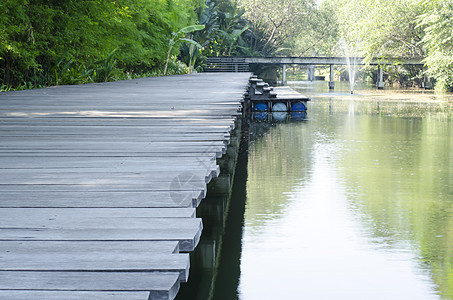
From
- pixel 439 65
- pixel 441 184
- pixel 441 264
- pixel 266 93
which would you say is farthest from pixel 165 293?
pixel 439 65

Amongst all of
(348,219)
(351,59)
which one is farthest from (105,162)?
(351,59)

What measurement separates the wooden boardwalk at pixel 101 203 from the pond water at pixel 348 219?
1.33m

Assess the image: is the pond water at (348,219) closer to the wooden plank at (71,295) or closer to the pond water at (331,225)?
the pond water at (331,225)

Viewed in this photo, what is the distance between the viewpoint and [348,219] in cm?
762

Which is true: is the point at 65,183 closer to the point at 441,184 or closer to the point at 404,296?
the point at 404,296

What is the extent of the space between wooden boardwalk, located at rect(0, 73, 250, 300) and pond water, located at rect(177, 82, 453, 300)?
121 cm

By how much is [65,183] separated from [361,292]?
A: 2.68 m

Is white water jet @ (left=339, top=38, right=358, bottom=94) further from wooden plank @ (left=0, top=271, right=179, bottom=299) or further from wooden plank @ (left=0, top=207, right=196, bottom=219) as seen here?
wooden plank @ (left=0, top=271, right=179, bottom=299)

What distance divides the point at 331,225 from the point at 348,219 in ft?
1.01

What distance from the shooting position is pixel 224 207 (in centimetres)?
715

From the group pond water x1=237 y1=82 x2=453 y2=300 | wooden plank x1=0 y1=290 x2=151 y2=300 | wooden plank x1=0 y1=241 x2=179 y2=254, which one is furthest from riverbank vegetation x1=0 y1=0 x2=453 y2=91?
wooden plank x1=0 y1=290 x2=151 y2=300

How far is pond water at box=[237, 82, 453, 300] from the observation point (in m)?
5.50

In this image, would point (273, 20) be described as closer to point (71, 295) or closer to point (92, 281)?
point (92, 281)

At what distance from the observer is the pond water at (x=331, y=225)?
5449 millimetres
